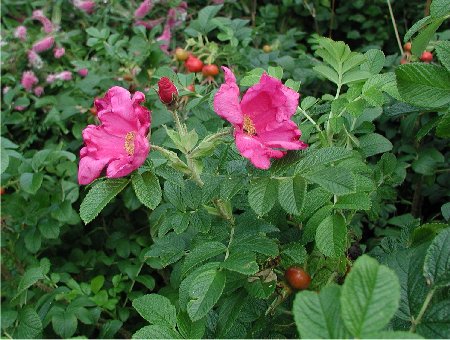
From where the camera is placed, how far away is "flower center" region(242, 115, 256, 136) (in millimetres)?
859

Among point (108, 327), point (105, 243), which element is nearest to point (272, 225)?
point (108, 327)

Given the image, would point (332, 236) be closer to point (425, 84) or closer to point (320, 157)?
point (320, 157)

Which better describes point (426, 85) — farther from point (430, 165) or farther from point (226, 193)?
point (430, 165)

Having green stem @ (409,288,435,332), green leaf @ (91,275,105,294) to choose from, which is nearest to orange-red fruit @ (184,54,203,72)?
green leaf @ (91,275,105,294)

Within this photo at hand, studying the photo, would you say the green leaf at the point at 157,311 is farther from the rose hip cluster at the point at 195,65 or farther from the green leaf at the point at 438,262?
the rose hip cluster at the point at 195,65

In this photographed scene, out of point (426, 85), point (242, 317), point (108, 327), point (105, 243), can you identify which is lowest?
point (105, 243)

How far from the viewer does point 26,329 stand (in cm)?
109

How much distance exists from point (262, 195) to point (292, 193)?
4cm

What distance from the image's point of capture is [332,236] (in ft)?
2.73

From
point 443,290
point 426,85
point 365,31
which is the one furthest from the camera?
point 365,31

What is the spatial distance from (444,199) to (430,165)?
0.68 ft

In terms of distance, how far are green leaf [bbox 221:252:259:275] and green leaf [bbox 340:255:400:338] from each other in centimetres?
26

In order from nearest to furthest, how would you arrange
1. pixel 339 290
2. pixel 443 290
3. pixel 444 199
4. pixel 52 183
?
pixel 339 290, pixel 443 290, pixel 444 199, pixel 52 183

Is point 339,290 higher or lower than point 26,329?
higher
